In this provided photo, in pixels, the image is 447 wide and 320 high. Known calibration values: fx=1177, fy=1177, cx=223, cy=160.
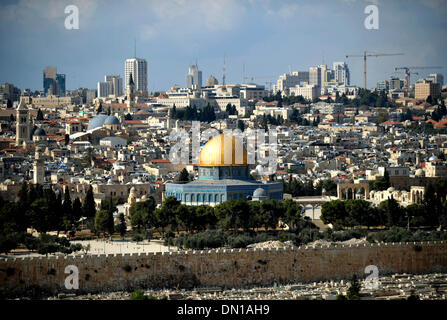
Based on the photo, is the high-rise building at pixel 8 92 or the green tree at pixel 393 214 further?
the high-rise building at pixel 8 92

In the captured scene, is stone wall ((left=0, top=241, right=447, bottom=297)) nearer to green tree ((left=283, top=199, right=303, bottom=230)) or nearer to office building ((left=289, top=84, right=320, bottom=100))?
green tree ((left=283, top=199, right=303, bottom=230))

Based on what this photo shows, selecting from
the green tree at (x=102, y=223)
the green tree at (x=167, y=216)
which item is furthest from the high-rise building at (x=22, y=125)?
the green tree at (x=102, y=223)

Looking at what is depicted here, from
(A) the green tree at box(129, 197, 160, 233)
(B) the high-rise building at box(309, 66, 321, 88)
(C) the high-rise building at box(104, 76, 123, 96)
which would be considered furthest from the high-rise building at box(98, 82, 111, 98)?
(A) the green tree at box(129, 197, 160, 233)

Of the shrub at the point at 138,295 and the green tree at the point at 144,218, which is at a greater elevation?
the green tree at the point at 144,218

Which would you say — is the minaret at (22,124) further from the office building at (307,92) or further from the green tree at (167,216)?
the office building at (307,92)
